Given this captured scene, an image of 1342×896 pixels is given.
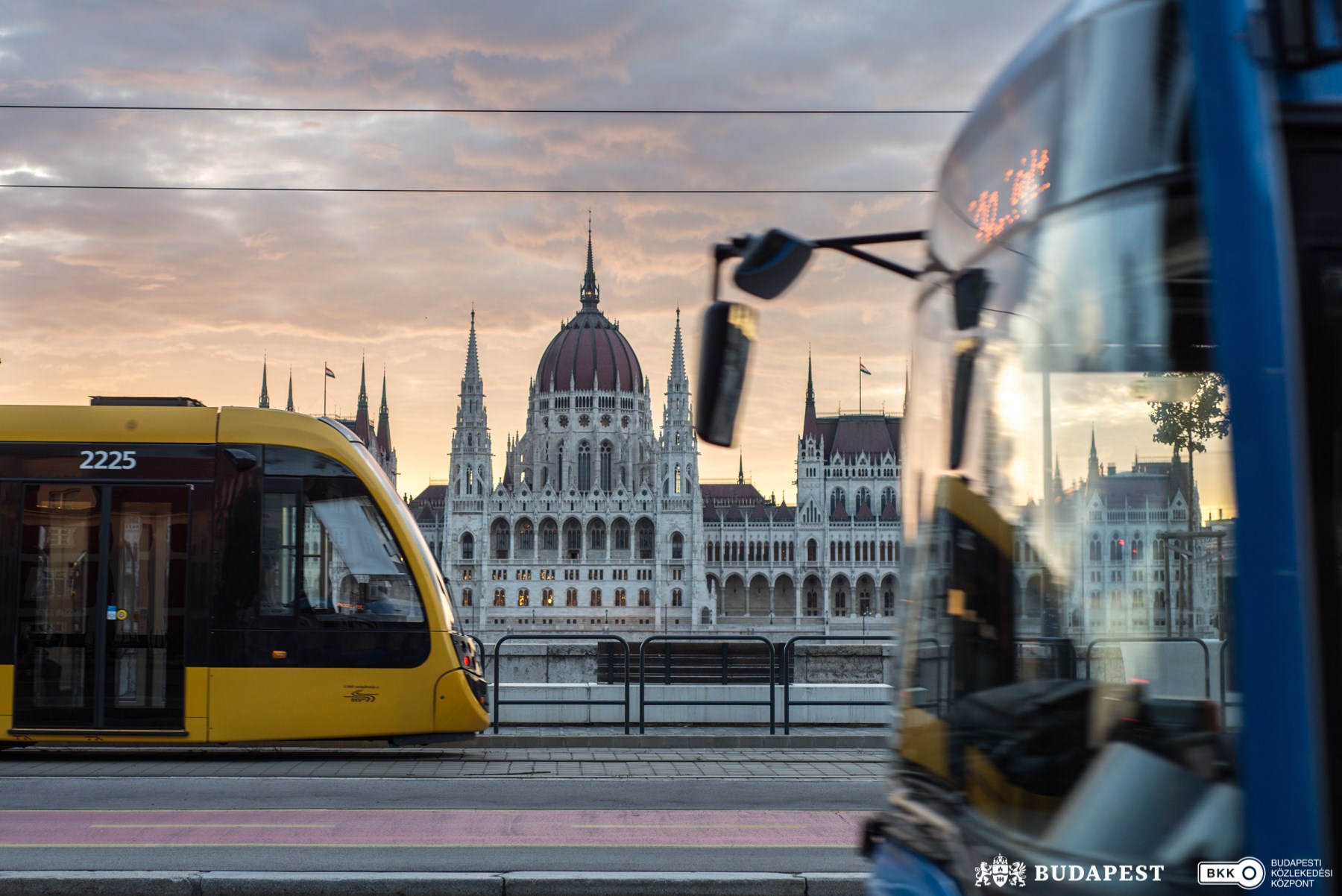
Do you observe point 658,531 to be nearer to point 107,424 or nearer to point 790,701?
point 790,701

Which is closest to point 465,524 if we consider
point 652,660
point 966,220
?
point 652,660

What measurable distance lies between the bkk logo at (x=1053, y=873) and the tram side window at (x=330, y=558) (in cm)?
856

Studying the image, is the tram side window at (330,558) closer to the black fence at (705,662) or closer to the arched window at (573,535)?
the black fence at (705,662)

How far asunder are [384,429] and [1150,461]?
139938 mm

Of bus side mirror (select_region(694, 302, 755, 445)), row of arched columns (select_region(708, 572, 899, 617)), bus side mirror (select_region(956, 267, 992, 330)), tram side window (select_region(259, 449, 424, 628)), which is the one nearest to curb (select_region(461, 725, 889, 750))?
tram side window (select_region(259, 449, 424, 628))

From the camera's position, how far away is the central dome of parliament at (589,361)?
13062cm

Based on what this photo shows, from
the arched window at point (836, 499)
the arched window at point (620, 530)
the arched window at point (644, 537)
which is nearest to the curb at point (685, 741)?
the arched window at point (644, 537)

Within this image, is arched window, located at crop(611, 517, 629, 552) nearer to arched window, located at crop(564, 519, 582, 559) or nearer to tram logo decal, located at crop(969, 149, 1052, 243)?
arched window, located at crop(564, 519, 582, 559)

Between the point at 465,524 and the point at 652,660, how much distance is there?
347 feet

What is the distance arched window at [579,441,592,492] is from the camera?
126 meters

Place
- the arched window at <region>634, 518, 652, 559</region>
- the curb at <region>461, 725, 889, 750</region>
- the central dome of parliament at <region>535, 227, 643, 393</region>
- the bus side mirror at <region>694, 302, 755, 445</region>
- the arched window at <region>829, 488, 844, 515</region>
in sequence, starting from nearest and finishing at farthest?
the bus side mirror at <region>694, 302, 755, 445</region>
the curb at <region>461, 725, 889, 750</region>
the arched window at <region>634, 518, 652, 559</region>
the arched window at <region>829, 488, 844, 515</region>
the central dome of parliament at <region>535, 227, 643, 393</region>

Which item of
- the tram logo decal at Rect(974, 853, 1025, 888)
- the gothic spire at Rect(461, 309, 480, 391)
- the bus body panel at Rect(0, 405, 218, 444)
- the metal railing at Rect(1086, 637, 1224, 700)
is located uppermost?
the gothic spire at Rect(461, 309, 480, 391)

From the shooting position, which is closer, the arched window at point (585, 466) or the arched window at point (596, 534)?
the arched window at point (596, 534)

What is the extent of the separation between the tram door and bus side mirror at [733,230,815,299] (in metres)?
8.50
